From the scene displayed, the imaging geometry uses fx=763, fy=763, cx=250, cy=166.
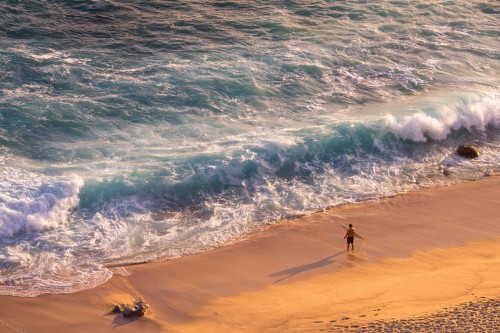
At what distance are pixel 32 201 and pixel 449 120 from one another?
13.8 m

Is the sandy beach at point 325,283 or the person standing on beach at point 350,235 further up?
the person standing on beach at point 350,235

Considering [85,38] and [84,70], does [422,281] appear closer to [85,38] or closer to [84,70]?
[84,70]

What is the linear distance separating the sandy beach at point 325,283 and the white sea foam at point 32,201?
3073 mm

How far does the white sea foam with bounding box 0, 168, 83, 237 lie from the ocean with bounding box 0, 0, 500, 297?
0.04 metres

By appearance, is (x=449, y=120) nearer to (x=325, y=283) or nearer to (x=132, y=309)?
(x=325, y=283)

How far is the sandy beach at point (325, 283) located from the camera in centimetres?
1527

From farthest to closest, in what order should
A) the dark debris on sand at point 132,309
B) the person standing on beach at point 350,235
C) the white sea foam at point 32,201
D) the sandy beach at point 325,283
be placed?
the white sea foam at point 32,201
the person standing on beach at point 350,235
the dark debris on sand at point 132,309
the sandy beach at point 325,283

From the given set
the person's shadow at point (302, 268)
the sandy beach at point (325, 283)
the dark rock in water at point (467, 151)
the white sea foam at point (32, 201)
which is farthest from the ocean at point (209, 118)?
the person's shadow at point (302, 268)

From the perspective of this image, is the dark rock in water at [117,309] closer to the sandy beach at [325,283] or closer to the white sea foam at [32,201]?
the sandy beach at [325,283]

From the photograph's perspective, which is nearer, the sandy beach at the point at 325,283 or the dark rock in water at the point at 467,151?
the sandy beach at the point at 325,283

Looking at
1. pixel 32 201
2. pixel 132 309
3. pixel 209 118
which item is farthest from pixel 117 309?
pixel 209 118

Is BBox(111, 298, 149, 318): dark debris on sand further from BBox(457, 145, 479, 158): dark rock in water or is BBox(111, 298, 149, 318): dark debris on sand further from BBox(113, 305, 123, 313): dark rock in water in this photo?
BBox(457, 145, 479, 158): dark rock in water

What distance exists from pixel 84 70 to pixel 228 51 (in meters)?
5.60

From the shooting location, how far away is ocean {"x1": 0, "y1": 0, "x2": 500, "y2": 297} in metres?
19.5
